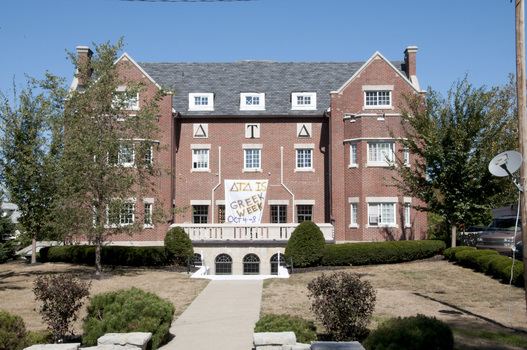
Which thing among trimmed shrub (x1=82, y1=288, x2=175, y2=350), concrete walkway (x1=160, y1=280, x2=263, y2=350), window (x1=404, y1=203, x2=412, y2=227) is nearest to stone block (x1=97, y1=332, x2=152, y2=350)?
trimmed shrub (x1=82, y1=288, x2=175, y2=350)

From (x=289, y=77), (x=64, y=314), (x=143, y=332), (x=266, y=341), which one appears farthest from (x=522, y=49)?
(x=289, y=77)

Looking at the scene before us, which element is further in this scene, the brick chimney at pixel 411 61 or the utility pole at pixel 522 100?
the brick chimney at pixel 411 61

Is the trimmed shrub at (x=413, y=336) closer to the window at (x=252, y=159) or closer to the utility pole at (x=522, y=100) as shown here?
the utility pole at (x=522, y=100)

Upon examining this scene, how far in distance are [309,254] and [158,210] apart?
25.0 ft

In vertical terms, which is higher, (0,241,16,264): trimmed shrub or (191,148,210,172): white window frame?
(191,148,210,172): white window frame

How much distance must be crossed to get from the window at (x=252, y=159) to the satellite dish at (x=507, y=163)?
79.9ft

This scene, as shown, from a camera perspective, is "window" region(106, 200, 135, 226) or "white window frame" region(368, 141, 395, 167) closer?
"window" region(106, 200, 135, 226)

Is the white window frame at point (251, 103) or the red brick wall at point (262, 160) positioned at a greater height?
the white window frame at point (251, 103)

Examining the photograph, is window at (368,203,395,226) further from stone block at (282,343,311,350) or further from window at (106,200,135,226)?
stone block at (282,343,311,350)

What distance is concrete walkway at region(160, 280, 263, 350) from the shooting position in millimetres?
10802

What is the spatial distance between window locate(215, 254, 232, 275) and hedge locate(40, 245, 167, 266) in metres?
4.72

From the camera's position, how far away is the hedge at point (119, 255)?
85.1ft

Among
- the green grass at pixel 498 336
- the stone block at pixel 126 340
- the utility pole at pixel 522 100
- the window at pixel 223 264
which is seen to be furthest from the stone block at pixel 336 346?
the window at pixel 223 264

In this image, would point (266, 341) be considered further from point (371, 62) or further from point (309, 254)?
point (371, 62)
